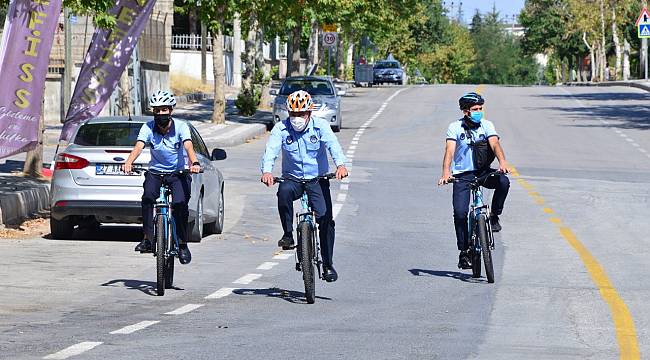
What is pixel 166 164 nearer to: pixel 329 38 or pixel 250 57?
pixel 250 57

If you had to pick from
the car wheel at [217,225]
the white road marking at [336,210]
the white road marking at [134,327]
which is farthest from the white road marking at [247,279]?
the white road marking at [336,210]

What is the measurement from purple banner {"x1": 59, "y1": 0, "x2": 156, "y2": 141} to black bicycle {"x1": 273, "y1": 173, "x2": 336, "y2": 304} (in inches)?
457

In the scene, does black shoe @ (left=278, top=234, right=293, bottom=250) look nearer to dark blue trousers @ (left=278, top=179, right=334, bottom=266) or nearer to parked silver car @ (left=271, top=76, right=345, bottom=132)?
dark blue trousers @ (left=278, top=179, right=334, bottom=266)

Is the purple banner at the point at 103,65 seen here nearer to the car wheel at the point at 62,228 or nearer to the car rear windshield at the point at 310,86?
the car wheel at the point at 62,228

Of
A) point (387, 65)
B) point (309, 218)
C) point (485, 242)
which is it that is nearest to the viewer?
point (309, 218)

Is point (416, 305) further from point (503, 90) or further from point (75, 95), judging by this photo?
point (503, 90)

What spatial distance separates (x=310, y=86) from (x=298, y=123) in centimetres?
3227

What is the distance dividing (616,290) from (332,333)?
4011 mm

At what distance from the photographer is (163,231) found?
45.4ft

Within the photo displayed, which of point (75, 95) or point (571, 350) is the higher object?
point (75, 95)

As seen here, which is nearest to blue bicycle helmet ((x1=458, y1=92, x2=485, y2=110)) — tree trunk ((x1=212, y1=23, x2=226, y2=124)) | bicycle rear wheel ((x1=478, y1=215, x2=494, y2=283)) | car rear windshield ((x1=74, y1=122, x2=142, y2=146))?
bicycle rear wheel ((x1=478, y1=215, x2=494, y2=283))

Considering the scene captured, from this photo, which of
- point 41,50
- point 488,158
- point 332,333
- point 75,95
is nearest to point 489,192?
point 75,95

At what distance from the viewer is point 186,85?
68312 millimetres

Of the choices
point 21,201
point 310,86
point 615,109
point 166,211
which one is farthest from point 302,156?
point 615,109
